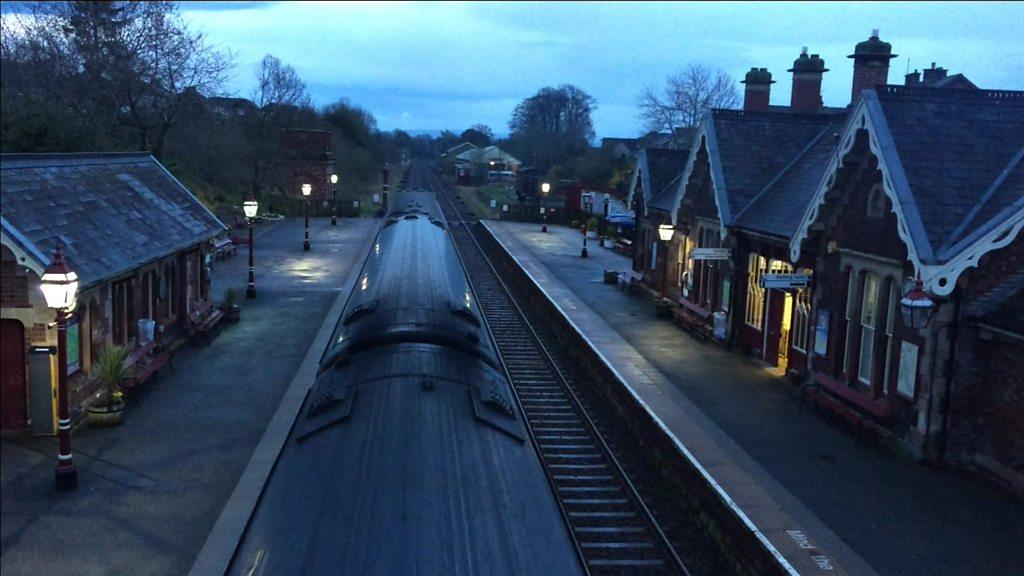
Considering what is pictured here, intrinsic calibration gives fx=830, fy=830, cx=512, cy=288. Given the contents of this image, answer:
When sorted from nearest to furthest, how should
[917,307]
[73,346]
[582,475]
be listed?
[917,307] → [582,475] → [73,346]

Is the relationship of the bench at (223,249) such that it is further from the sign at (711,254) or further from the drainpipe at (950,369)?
the drainpipe at (950,369)

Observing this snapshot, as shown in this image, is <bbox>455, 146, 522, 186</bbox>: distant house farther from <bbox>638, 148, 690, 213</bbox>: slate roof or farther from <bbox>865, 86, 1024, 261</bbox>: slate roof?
<bbox>865, 86, 1024, 261</bbox>: slate roof

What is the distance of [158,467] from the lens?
12.2 meters

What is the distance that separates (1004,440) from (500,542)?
418 inches

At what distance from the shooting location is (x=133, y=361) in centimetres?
1622

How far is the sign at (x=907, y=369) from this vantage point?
13.9 metres

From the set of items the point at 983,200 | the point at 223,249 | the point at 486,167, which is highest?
the point at 486,167

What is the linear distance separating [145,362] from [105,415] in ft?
10.2

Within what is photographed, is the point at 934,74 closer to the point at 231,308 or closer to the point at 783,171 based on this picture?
the point at 783,171

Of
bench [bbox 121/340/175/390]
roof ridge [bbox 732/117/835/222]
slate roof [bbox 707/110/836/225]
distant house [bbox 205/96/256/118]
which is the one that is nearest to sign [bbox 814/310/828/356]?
roof ridge [bbox 732/117/835/222]

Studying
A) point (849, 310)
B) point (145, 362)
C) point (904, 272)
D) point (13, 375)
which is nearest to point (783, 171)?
point (849, 310)

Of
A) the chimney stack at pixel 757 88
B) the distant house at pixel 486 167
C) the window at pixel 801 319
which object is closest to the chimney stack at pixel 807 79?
the chimney stack at pixel 757 88

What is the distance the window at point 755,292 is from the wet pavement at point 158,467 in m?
11.4

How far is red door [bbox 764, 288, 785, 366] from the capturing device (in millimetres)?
20094
